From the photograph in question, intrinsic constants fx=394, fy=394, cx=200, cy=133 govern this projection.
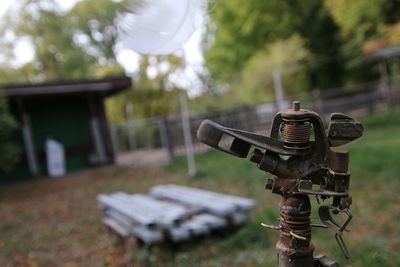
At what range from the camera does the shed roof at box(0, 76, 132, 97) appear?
10.4 metres

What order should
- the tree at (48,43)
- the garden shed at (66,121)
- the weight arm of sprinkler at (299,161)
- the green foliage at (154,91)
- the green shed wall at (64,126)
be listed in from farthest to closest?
the tree at (48,43) → the green foliage at (154,91) → the green shed wall at (64,126) → the garden shed at (66,121) → the weight arm of sprinkler at (299,161)

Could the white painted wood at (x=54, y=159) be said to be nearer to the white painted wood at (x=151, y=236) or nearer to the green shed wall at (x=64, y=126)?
the green shed wall at (x=64, y=126)

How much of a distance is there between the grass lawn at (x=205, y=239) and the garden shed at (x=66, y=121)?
1828 mm

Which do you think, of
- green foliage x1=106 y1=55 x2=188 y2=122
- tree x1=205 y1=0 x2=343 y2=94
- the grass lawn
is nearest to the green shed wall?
the grass lawn

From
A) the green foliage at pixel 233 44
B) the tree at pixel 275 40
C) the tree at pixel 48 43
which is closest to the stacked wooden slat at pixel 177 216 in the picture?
the green foliage at pixel 233 44

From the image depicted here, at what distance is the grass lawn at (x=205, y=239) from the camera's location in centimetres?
343

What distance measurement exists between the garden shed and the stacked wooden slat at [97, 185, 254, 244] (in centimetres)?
714

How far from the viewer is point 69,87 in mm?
11039

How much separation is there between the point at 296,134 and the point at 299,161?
3.0 inches

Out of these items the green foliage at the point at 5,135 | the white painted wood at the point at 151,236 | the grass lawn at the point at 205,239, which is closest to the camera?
the grass lawn at the point at 205,239

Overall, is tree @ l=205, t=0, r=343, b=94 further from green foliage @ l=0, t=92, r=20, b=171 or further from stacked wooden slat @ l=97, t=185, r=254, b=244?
stacked wooden slat @ l=97, t=185, r=254, b=244

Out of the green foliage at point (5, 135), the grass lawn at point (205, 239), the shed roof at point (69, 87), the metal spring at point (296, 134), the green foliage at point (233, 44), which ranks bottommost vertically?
the grass lawn at point (205, 239)

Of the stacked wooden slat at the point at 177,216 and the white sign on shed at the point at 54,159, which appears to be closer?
the stacked wooden slat at the point at 177,216

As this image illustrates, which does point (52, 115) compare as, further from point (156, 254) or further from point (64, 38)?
point (64, 38)
